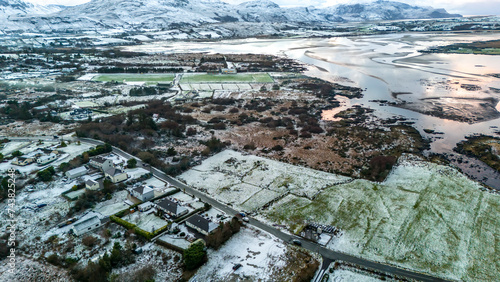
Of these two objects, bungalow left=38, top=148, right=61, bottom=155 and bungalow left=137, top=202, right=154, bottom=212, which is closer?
bungalow left=137, top=202, right=154, bottom=212

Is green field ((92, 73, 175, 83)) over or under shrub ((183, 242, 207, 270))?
over

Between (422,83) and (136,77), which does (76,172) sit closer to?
(136,77)

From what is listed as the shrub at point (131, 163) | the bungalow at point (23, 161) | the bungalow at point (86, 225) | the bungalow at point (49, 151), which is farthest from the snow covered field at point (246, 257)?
the bungalow at point (49, 151)

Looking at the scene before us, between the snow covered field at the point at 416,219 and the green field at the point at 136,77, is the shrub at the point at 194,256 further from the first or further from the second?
the green field at the point at 136,77

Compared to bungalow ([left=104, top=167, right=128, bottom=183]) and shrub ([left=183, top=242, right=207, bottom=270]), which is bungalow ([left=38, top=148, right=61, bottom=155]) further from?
shrub ([left=183, top=242, right=207, bottom=270])

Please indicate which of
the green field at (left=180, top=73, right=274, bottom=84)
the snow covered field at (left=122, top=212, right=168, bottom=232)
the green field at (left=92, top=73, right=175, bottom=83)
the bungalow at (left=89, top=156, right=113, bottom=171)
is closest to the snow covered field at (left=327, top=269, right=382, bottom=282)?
the snow covered field at (left=122, top=212, right=168, bottom=232)

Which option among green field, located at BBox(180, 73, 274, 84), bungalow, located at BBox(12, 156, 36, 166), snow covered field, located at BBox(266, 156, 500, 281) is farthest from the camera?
green field, located at BBox(180, 73, 274, 84)
